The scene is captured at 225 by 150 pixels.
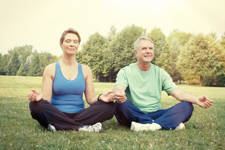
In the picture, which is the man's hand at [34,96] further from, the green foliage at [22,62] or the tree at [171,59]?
the tree at [171,59]

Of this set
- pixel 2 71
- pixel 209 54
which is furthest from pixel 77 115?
pixel 209 54

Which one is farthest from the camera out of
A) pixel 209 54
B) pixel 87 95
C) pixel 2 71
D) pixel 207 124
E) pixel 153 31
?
pixel 153 31

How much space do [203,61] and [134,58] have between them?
11800 mm

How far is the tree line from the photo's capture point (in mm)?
39562

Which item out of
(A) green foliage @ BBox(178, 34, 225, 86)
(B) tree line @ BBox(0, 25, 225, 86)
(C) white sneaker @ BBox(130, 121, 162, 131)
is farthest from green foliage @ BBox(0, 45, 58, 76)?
(C) white sneaker @ BBox(130, 121, 162, 131)

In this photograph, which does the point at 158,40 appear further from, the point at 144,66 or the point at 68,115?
the point at 68,115

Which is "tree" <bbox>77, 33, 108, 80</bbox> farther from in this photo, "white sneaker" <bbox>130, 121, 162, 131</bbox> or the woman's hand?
the woman's hand

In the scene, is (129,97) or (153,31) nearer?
(129,97)

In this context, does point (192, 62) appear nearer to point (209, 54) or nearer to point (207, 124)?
point (209, 54)

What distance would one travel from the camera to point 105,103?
417cm

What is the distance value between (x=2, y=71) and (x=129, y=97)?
36.8 m

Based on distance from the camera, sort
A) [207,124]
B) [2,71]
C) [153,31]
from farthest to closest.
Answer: [153,31] → [2,71] → [207,124]

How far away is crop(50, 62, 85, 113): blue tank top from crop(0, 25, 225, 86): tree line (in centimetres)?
3519

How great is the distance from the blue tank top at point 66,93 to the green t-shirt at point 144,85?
0.80 meters
